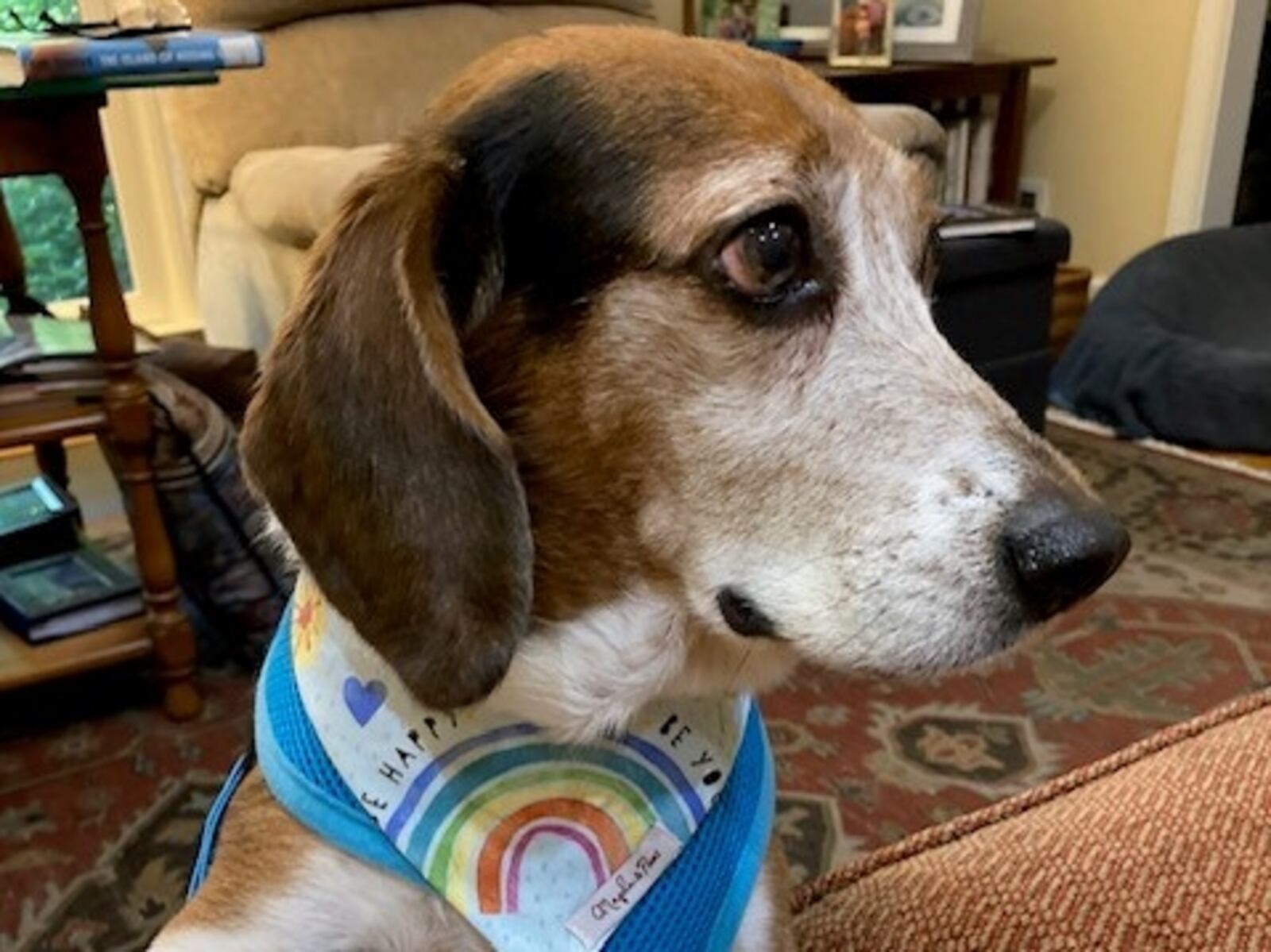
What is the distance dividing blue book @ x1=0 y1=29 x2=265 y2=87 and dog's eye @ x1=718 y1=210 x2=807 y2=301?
1099mm

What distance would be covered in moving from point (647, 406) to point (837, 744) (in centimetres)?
128

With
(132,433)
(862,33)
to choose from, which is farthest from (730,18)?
(132,433)

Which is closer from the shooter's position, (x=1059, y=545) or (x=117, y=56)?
(x=1059, y=545)

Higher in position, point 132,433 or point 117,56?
point 117,56

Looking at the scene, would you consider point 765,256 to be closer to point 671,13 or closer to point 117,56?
point 117,56

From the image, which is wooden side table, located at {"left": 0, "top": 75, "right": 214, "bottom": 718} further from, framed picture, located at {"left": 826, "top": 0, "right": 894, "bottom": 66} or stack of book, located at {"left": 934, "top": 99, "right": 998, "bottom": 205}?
stack of book, located at {"left": 934, "top": 99, "right": 998, "bottom": 205}

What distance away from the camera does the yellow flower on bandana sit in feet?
3.05

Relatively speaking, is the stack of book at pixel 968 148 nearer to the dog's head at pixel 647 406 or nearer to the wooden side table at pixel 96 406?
the wooden side table at pixel 96 406

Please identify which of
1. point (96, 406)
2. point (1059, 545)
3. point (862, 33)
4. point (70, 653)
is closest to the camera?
point (1059, 545)

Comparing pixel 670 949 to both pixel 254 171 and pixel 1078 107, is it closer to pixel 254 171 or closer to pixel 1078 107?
pixel 254 171

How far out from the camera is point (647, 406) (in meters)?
0.87

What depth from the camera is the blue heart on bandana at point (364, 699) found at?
90cm

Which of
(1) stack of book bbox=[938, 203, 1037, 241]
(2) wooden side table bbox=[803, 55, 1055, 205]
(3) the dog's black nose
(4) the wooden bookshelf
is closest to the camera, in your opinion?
(3) the dog's black nose

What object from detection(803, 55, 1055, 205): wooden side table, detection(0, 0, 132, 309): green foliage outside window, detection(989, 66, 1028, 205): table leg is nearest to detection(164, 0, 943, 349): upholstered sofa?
detection(0, 0, 132, 309): green foliage outside window
